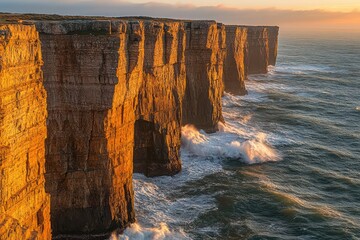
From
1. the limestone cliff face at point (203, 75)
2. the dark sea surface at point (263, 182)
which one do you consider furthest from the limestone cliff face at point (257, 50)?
the limestone cliff face at point (203, 75)

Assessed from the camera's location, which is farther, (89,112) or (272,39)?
(272,39)

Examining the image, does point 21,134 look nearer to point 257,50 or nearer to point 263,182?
point 263,182

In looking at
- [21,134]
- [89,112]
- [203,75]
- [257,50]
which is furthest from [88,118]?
[257,50]

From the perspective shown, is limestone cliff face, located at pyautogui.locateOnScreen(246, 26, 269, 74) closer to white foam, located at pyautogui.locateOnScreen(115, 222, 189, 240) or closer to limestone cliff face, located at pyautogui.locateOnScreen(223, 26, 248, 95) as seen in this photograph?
limestone cliff face, located at pyautogui.locateOnScreen(223, 26, 248, 95)

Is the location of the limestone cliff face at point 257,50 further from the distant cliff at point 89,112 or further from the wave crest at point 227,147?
the wave crest at point 227,147

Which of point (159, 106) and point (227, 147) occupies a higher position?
point (159, 106)
